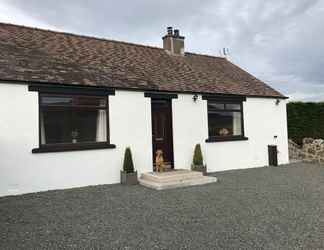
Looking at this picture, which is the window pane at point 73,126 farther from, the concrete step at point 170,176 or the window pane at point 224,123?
the window pane at point 224,123

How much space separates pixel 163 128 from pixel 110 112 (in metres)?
2.24

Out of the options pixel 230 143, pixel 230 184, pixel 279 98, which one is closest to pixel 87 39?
pixel 230 143

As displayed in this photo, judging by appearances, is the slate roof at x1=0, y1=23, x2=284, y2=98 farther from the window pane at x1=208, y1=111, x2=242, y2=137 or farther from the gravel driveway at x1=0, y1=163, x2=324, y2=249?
the gravel driveway at x1=0, y1=163, x2=324, y2=249

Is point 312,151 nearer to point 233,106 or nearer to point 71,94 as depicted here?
point 233,106

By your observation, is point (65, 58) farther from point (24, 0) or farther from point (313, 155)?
point (313, 155)

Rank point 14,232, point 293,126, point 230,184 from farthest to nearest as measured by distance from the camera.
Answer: point 293,126 → point 230,184 → point 14,232

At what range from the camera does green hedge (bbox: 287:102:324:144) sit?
16.0m

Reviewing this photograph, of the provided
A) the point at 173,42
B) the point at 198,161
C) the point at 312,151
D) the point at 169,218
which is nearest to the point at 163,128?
the point at 198,161

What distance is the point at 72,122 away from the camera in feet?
28.6

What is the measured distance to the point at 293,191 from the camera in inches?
292

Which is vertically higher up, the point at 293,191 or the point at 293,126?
the point at 293,126

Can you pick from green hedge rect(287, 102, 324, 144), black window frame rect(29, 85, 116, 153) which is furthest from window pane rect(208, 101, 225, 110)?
green hedge rect(287, 102, 324, 144)

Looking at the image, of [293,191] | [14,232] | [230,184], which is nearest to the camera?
[14,232]

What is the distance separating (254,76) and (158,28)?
5.50m
